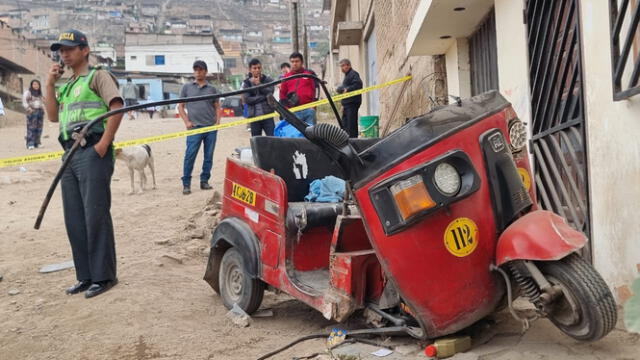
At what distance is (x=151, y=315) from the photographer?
13.0 ft

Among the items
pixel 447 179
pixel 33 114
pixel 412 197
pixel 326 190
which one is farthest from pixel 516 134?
pixel 33 114

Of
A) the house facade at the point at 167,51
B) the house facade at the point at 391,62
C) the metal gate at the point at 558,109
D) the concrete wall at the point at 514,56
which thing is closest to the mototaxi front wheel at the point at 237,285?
the house facade at the point at 391,62

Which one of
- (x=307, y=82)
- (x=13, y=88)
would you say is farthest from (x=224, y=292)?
(x=13, y=88)

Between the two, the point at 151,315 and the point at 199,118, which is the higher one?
the point at 199,118

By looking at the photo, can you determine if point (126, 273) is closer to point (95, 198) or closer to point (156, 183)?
point (95, 198)

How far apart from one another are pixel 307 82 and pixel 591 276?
7.13 meters

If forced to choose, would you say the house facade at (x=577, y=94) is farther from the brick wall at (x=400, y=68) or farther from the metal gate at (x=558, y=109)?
the brick wall at (x=400, y=68)

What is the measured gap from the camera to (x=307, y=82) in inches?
356

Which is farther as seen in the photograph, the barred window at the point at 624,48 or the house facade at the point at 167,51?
the house facade at the point at 167,51

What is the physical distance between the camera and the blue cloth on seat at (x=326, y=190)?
3949 millimetres

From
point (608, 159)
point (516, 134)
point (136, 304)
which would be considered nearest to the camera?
point (516, 134)

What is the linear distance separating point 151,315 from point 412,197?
92.5 inches

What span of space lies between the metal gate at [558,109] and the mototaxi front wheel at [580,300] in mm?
1255

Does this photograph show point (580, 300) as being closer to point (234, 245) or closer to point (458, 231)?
point (458, 231)
